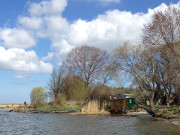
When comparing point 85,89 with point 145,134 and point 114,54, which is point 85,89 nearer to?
point 114,54

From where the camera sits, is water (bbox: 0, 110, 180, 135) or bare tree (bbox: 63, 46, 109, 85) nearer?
water (bbox: 0, 110, 180, 135)

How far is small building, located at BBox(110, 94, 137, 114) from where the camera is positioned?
33.3 metres

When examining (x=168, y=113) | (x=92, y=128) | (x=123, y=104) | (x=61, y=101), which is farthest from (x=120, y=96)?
(x=92, y=128)

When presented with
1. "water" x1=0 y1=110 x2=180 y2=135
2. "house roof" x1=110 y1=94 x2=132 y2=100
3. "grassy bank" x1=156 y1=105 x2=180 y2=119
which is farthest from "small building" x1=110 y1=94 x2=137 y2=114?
"water" x1=0 y1=110 x2=180 y2=135

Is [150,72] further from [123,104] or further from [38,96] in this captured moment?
[38,96]

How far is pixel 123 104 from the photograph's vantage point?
1309 inches

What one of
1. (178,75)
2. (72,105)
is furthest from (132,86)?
(72,105)

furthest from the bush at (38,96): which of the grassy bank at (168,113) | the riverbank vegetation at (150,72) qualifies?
the grassy bank at (168,113)

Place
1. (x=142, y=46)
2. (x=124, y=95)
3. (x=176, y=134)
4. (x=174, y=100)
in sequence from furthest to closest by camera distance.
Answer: (x=124, y=95) → (x=174, y=100) → (x=142, y=46) → (x=176, y=134)

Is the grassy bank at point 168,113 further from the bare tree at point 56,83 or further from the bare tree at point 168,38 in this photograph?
the bare tree at point 56,83

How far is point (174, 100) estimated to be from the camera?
30234 mm

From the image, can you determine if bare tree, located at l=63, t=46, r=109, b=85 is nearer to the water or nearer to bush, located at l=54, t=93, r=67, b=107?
bush, located at l=54, t=93, r=67, b=107

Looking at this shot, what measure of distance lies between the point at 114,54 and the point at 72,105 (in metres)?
17.5

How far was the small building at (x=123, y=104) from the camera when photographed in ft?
109
